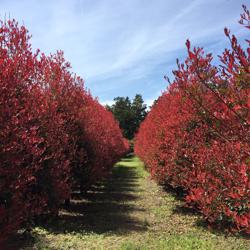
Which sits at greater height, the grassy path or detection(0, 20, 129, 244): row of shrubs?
detection(0, 20, 129, 244): row of shrubs

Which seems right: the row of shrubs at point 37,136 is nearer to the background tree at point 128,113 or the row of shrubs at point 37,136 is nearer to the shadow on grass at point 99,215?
the shadow on grass at point 99,215

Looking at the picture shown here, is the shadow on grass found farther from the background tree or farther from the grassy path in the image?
the background tree

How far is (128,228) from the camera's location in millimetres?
9711

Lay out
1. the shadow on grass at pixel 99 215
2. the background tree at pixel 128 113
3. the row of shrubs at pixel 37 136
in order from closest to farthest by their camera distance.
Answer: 1. the row of shrubs at pixel 37 136
2. the shadow on grass at pixel 99 215
3. the background tree at pixel 128 113

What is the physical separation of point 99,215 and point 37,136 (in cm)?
503

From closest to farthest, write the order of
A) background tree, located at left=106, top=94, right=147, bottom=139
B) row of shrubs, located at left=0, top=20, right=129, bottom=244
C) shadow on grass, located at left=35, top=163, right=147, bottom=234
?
row of shrubs, located at left=0, top=20, right=129, bottom=244 → shadow on grass, located at left=35, top=163, right=147, bottom=234 → background tree, located at left=106, top=94, right=147, bottom=139

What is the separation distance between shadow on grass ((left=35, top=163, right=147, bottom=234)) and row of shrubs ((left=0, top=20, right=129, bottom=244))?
78 centimetres

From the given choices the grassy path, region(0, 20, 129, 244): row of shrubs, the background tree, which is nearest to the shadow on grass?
the grassy path

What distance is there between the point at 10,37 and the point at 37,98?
149cm

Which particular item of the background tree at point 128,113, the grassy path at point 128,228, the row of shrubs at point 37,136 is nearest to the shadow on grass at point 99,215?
the grassy path at point 128,228

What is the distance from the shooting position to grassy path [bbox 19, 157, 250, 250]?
26.3ft

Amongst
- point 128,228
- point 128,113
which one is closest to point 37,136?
point 128,228

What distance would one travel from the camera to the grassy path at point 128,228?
8023 millimetres

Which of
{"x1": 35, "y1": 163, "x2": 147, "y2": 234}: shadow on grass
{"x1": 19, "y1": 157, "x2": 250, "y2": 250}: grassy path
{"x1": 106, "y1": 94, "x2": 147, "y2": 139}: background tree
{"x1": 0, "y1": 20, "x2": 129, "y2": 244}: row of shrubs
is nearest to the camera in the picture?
{"x1": 0, "y1": 20, "x2": 129, "y2": 244}: row of shrubs
